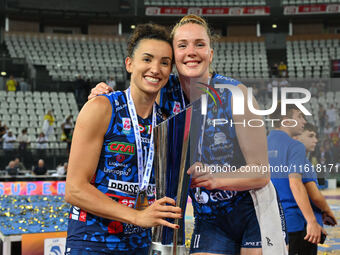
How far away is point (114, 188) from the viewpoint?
191 centimetres

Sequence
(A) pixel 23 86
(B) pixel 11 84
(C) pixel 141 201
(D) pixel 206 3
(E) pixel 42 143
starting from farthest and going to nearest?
(D) pixel 206 3 → (A) pixel 23 86 → (B) pixel 11 84 → (E) pixel 42 143 → (C) pixel 141 201

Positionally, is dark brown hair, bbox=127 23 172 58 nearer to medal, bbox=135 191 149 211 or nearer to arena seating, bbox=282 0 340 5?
medal, bbox=135 191 149 211

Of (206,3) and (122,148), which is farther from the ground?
(206,3)

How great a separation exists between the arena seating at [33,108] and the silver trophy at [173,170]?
40.8 feet

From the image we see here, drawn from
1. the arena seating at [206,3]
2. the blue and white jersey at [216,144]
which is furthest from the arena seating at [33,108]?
the blue and white jersey at [216,144]

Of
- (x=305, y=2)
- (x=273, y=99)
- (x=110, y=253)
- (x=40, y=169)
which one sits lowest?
(x=40, y=169)

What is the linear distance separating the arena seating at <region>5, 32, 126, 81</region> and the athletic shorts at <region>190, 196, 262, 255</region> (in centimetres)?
1473

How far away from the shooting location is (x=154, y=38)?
199cm

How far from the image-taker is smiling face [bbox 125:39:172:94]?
6.38ft

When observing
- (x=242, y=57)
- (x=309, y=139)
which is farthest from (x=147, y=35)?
(x=242, y=57)

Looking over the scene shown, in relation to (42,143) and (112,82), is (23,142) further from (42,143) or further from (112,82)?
(112,82)

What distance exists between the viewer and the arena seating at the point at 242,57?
64.4ft

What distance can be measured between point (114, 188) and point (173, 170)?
1.39 feet

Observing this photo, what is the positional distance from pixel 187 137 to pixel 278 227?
0.82 metres
